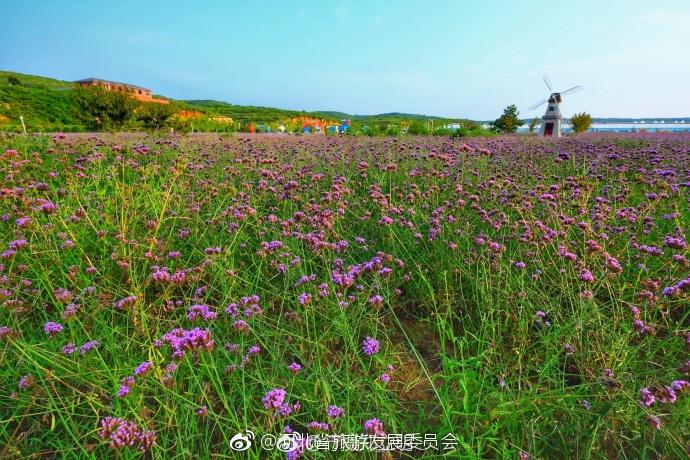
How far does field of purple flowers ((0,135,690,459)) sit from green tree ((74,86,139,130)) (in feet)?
35.9

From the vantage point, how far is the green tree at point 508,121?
88.8 feet

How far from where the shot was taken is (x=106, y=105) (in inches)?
504

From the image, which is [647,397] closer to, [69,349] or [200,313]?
[200,313]

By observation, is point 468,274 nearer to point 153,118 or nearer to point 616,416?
point 616,416

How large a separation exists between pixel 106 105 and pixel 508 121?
2521cm

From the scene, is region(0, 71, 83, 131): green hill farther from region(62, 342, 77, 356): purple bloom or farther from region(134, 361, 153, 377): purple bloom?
region(134, 361, 153, 377): purple bloom

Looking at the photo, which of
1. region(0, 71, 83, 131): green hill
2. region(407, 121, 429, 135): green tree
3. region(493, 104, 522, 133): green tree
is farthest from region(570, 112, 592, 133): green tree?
region(0, 71, 83, 131): green hill

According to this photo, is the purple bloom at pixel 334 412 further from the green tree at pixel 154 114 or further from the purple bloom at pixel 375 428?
the green tree at pixel 154 114

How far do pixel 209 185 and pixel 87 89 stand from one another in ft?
42.4

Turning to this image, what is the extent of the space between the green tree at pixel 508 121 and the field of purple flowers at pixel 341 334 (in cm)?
2594

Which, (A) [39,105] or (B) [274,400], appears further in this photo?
(A) [39,105]

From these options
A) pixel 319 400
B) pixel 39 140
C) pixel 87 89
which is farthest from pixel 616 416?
pixel 87 89

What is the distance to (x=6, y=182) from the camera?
327 centimetres

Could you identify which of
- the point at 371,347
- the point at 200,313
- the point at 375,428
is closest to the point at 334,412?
the point at 375,428
